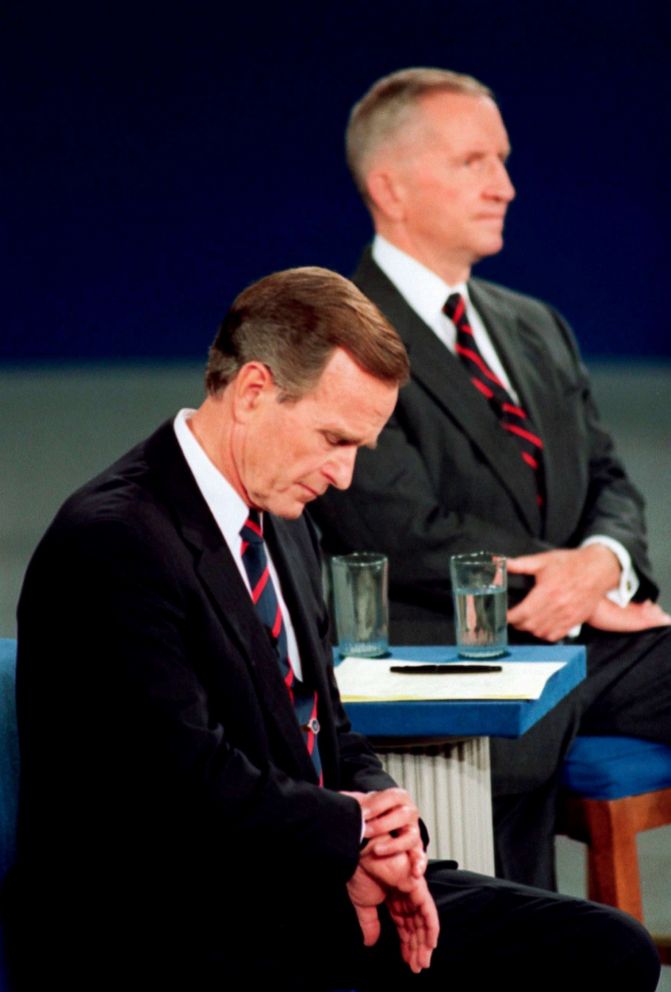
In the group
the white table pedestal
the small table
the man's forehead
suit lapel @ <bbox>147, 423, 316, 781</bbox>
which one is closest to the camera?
suit lapel @ <bbox>147, 423, 316, 781</bbox>

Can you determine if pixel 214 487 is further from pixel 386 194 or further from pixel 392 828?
pixel 386 194

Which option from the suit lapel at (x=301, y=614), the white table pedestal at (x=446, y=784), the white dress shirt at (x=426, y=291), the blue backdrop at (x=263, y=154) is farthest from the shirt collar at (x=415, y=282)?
the blue backdrop at (x=263, y=154)

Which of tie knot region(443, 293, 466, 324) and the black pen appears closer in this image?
the black pen

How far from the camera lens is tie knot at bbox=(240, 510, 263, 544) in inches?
87.4

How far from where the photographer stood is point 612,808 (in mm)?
3162

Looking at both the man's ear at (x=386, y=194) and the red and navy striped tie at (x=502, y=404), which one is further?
the man's ear at (x=386, y=194)

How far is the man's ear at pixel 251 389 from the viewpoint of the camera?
214cm

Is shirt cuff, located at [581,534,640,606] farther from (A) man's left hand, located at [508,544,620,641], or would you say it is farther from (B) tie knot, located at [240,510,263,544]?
(B) tie knot, located at [240,510,263,544]

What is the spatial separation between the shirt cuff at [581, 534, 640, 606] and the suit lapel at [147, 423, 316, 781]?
149 cm

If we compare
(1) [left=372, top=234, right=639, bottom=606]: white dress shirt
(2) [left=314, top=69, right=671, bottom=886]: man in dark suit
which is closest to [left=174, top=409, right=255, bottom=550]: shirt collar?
(2) [left=314, top=69, right=671, bottom=886]: man in dark suit

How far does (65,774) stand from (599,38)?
1100 cm

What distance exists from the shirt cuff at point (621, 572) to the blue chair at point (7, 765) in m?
1.60

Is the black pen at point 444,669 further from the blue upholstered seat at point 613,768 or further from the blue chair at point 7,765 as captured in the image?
the blue chair at point 7,765

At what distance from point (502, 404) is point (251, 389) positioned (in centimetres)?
151
